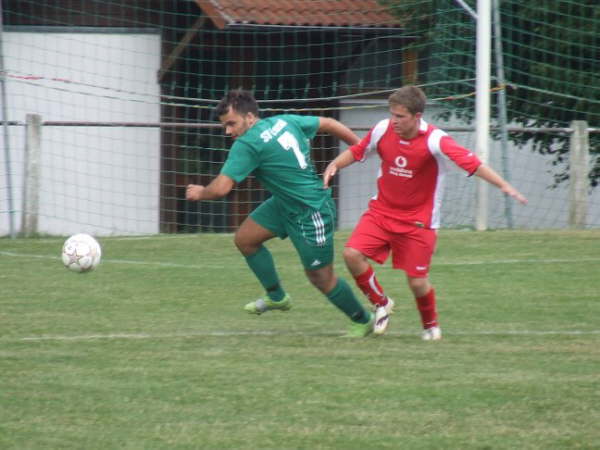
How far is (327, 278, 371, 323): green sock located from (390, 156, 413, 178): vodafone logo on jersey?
747 mm

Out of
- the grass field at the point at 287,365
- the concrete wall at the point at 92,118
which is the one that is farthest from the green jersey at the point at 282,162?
the concrete wall at the point at 92,118

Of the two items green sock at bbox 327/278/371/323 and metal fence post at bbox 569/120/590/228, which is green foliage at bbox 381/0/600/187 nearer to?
metal fence post at bbox 569/120/590/228

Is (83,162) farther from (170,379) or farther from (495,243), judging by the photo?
(170,379)

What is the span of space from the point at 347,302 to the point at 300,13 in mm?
8776

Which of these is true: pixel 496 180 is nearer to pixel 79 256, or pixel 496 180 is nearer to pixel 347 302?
pixel 347 302

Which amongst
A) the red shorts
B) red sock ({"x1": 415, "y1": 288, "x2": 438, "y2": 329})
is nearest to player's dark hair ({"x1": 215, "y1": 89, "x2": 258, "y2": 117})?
the red shorts

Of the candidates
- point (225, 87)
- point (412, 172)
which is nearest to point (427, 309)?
point (412, 172)

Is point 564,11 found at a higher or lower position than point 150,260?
higher

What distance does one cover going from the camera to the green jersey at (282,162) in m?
7.21

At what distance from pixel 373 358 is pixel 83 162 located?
10028 millimetres

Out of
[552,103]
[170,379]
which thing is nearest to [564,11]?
[552,103]

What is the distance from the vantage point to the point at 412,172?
23.7 feet

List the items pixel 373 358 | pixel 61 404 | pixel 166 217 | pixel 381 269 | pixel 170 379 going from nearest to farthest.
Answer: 1. pixel 61 404
2. pixel 170 379
3. pixel 373 358
4. pixel 381 269
5. pixel 166 217

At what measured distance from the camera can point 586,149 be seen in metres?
13.7
